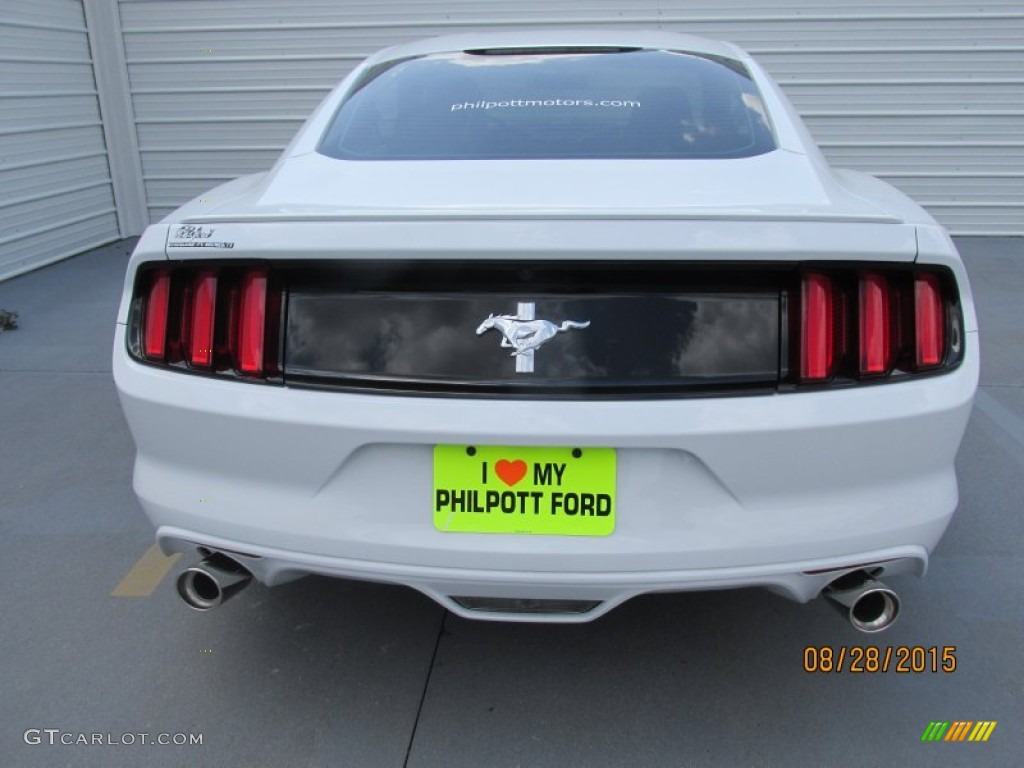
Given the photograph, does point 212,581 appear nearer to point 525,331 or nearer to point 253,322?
point 253,322

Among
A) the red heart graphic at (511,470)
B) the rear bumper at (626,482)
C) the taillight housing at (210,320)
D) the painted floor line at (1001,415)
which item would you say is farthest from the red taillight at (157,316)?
the painted floor line at (1001,415)

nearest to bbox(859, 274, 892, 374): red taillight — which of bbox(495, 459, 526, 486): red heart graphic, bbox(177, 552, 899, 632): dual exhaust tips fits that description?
bbox(177, 552, 899, 632): dual exhaust tips

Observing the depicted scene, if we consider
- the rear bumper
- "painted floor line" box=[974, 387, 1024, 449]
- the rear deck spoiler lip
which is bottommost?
"painted floor line" box=[974, 387, 1024, 449]

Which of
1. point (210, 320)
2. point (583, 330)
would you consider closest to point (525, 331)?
point (583, 330)

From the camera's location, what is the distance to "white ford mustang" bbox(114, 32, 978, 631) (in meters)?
1.90

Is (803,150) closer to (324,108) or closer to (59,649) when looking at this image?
(324,108)

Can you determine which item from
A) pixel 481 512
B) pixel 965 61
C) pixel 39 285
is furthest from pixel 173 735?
pixel 965 61

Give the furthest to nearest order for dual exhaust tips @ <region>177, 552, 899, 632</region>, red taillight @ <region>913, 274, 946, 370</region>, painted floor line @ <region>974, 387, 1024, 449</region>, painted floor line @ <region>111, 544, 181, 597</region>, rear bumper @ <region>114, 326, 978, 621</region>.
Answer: painted floor line @ <region>974, 387, 1024, 449</region>
painted floor line @ <region>111, 544, 181, 597</region>
dual exhaust tips @ <region>177, 552, 899, 632</region>
red taillight @ <region>913, 274, 946, 370</region>
rear bumper @ <region>114, 326, 978, 621</region>

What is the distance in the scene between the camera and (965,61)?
8406 millimetres

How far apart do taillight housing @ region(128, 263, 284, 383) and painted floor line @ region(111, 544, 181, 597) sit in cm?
104

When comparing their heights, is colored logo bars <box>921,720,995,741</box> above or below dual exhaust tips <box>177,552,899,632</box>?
below

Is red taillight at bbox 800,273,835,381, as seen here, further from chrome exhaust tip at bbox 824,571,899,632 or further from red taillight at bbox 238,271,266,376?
red taillight at bbox 238,271,266,376

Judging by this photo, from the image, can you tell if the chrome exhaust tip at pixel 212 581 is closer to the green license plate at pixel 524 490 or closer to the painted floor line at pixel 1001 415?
the green license plate at pixel 524 490

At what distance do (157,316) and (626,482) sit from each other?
46.3 inches
